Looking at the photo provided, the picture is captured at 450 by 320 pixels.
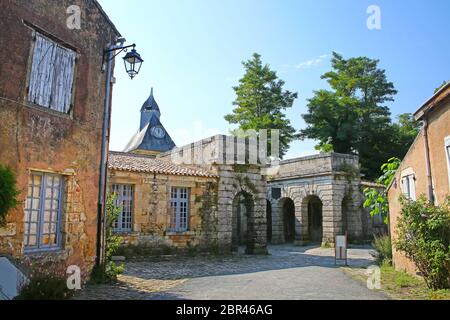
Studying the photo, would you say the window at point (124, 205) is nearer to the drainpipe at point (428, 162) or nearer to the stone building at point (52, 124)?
the stone building at point (52, 124)

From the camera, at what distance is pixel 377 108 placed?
27484 mm

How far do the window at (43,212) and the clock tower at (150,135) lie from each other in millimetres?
28815

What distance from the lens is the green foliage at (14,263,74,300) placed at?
19.5ft

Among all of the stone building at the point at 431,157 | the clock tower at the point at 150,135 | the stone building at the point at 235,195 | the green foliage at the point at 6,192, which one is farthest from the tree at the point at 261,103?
the green foliage at the point at 6,192

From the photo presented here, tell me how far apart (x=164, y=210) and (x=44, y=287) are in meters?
7.86

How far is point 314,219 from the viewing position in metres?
23.1

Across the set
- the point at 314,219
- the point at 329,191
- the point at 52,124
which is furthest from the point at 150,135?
the point at 52,124

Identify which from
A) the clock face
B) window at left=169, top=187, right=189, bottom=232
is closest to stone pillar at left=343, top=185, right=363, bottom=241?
window at left=169, top=187, right=189, bottom=232

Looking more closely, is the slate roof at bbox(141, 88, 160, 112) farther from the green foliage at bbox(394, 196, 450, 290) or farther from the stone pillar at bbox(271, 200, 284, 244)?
the green foliage at bbox(394, 196, 450, 290)

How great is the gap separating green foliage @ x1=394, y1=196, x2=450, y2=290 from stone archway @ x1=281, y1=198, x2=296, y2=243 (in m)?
15.3
